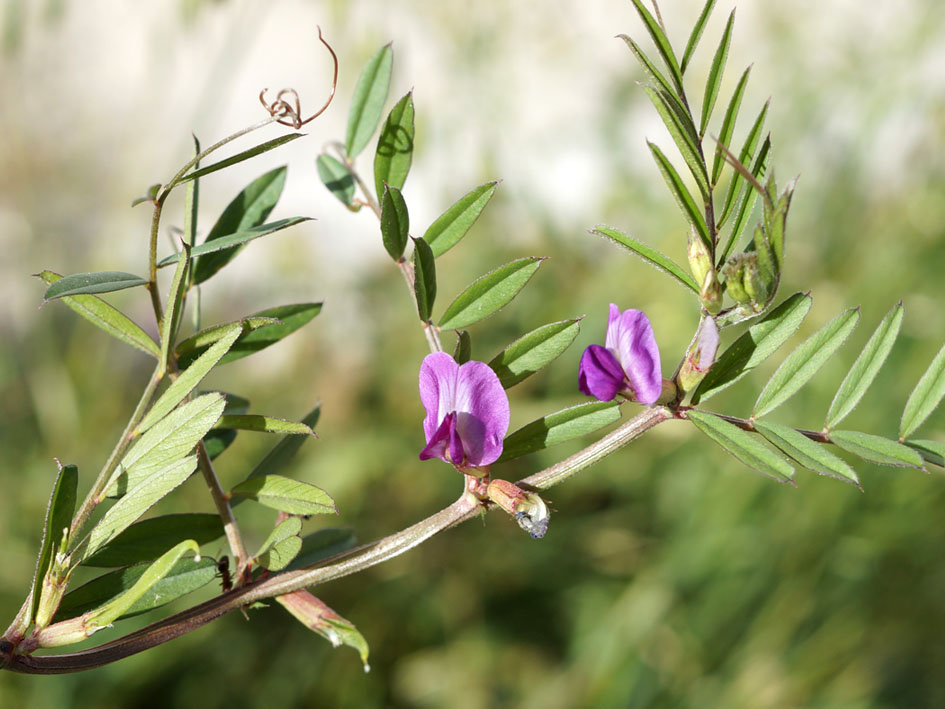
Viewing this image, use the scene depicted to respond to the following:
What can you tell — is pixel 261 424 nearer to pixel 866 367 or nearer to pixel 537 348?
pixel 537 348

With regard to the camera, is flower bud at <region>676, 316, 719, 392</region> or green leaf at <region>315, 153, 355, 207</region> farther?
green leaf at <region>315, 153, 355, 207</region>

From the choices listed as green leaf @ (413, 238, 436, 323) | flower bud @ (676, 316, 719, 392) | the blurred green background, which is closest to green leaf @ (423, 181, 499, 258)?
green leaf @ (413, 238, 436, 323)

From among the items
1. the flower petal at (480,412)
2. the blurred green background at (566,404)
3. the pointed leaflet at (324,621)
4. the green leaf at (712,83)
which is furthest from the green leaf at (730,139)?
the blurred green background at (566,404)

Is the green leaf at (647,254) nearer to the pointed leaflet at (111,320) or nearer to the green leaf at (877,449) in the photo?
the green leaf at (877,449)

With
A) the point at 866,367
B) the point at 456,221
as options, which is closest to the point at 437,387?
the point at 456,221

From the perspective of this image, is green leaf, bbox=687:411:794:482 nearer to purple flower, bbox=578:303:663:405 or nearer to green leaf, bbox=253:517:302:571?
purple flower, bbox=578:303:663:405

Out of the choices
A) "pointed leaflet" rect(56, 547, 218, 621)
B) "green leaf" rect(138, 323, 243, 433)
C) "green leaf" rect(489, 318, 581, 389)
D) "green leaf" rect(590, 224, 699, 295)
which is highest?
"green leaf" rect(590, 224, 699, 295)

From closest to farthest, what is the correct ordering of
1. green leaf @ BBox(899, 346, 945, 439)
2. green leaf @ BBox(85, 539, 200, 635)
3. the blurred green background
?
green leaf @ BBox(85, 539, 200, 635) < green leaf @ BBox(899, 346, 945, 439) < the blurred green background
